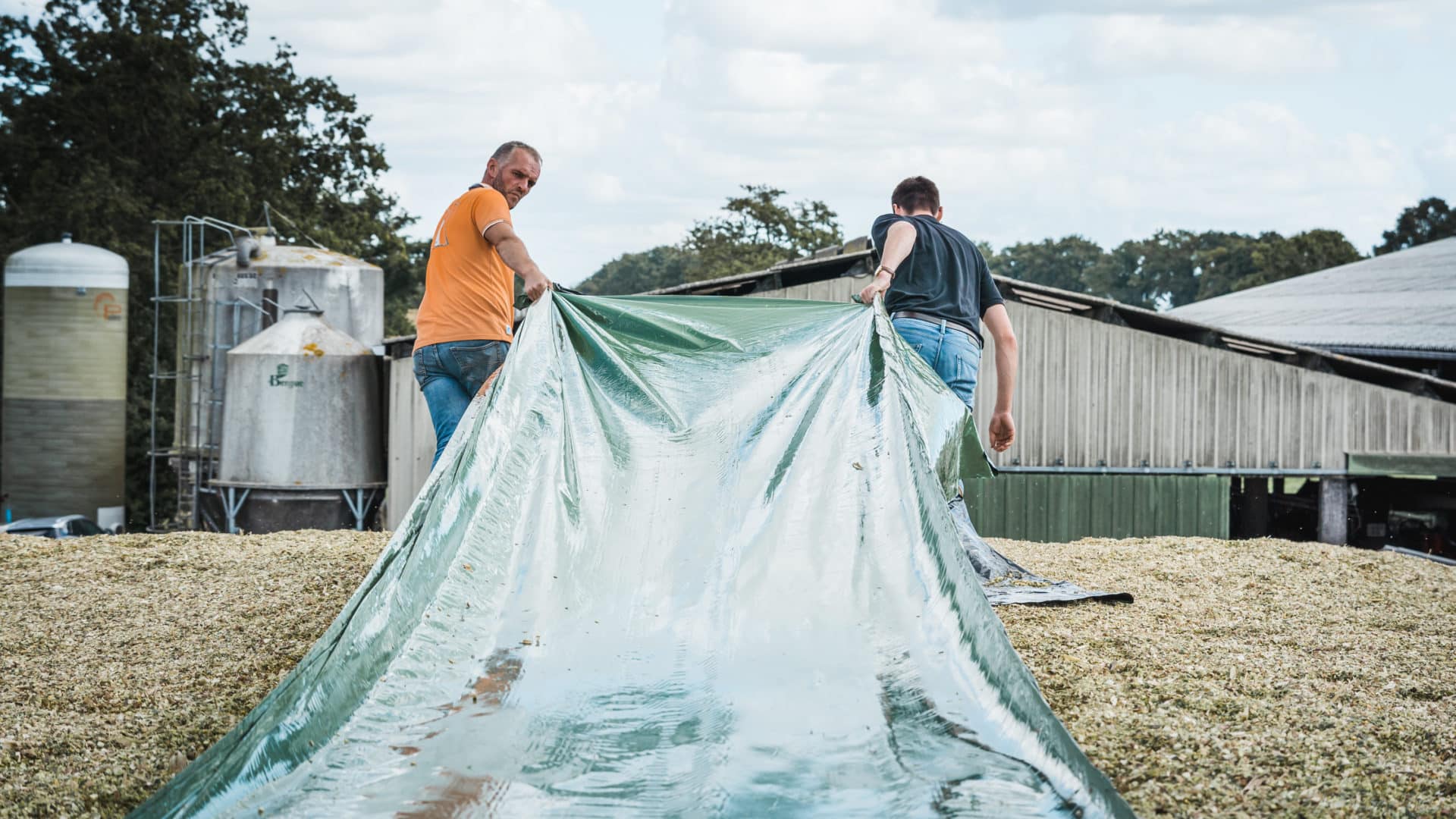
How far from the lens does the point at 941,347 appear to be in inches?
205

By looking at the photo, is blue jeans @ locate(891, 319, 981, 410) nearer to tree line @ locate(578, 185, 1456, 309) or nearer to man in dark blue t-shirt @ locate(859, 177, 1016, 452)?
man in dark blue t-shirt @ locate(859, 177, 1016, 452)

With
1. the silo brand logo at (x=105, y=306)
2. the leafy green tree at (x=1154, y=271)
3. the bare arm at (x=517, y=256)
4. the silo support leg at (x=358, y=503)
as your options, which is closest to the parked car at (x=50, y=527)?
the silo support leg at (x=358, y=503)

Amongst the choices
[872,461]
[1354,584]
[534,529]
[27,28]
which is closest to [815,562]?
[872,461]

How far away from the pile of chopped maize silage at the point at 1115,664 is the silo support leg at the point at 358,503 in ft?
25.0

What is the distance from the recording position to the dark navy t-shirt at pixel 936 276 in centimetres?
527

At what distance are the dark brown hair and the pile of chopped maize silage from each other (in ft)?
6.05

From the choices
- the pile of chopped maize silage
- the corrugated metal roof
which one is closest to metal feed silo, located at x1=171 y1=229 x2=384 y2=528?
the pile of chopped maize silage

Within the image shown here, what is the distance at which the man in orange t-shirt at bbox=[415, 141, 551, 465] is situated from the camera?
16.3ft

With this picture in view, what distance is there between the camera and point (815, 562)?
11.2ft

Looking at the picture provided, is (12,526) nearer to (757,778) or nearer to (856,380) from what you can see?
(856,380)

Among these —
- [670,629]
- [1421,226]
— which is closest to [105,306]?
[670,629]

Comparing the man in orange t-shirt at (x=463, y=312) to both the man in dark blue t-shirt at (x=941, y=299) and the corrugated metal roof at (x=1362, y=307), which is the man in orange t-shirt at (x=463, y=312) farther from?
the corrugated metal roof at (x=1362, y=307)

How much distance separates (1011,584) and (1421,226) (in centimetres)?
5642

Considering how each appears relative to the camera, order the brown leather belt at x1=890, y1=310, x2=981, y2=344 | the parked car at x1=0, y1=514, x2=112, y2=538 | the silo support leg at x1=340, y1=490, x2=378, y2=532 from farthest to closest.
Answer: the silo support leg at x1=340, y1=490, x2=378, y2=532
the parked car at x1=0, y1=514, x2=112, y2=538
the brown leather belt at x1=890, y1=310, x2=981, y2=344
